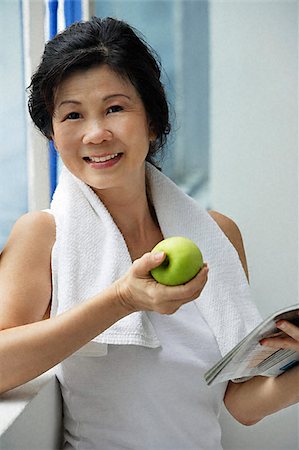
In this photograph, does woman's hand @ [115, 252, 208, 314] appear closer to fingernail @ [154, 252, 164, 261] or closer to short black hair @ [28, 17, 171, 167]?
fingernail @ [154, 252, 164, 261]

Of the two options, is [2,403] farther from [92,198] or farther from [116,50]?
[116,50]

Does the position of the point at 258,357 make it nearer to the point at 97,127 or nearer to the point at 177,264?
the point at 177,264

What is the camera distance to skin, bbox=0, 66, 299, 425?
3.88 ft

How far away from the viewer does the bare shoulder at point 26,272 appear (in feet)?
4.31

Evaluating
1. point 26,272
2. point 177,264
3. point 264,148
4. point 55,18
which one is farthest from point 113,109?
point 264,148

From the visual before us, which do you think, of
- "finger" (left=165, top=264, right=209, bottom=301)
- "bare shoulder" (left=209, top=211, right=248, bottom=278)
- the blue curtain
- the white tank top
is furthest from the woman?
the blue curtain

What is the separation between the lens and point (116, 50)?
1.42 m

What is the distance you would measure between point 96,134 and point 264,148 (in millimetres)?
1252

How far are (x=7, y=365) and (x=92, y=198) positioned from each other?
1.29 ft

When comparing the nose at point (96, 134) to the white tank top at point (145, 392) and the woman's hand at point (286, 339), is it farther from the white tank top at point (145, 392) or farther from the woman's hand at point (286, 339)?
the woman's hand at point (286, 339)

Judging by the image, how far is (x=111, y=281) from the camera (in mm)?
1385

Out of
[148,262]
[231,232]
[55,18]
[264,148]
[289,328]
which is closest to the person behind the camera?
[148,262]

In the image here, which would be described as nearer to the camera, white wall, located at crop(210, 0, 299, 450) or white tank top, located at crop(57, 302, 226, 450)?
white tank top, located at crop(57, 302, 226, 450)

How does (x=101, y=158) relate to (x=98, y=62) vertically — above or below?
below
